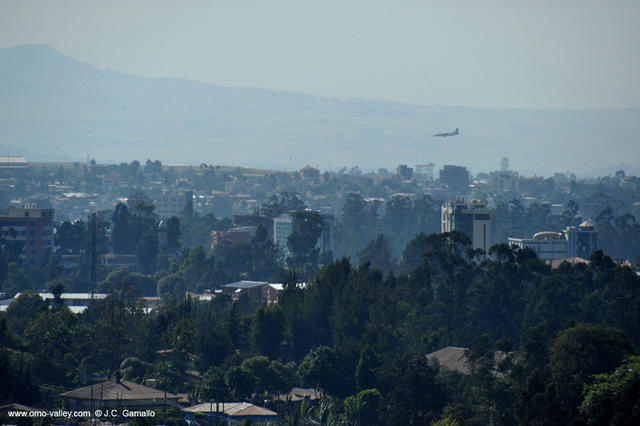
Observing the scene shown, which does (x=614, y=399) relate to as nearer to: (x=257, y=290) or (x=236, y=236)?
(x=257, y=290)

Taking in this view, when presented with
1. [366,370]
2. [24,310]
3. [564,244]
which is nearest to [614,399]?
[366,370]

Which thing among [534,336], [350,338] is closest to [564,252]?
[350,338]

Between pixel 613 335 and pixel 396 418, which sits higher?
pixel 613 335

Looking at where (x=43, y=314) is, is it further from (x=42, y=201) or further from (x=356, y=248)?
(x=42, y=201)

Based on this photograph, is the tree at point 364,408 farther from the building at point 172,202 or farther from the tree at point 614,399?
the building at point 172,202

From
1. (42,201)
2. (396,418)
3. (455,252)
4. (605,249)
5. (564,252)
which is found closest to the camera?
(396,418)

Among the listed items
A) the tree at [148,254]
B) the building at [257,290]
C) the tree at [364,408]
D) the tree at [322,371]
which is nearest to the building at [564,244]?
the building at [257,290]

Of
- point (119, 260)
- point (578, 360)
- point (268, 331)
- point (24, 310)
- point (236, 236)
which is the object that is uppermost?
point (578, 360)
